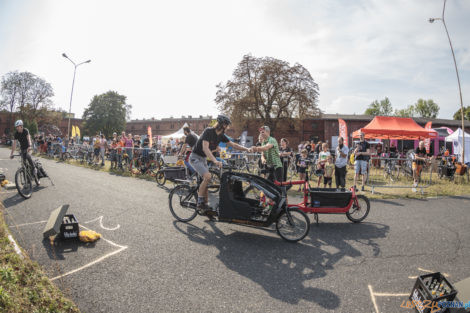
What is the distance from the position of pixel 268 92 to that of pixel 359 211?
34.2 m

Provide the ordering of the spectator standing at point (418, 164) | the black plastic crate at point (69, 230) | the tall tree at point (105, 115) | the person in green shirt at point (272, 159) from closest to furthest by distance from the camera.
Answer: the black plastic crate at point (69, 230) → the person in green shirt at point (272, 159) → the spectator standing at point (418, 164) → the tall tree at point (105, 115)

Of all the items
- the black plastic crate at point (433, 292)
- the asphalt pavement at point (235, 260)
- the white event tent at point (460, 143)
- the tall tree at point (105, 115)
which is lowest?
the asphalt pavement at point (235, 260)

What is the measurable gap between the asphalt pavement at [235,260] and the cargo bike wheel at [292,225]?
0.52 feet

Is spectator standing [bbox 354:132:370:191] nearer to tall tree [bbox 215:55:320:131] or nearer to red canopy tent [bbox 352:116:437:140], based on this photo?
red canopy tent [bbox 352:116:437:140]

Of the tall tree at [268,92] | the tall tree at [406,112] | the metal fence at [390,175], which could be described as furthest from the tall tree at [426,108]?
the metal fence at [390,175]

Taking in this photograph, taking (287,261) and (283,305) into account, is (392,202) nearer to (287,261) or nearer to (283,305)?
(287,261)

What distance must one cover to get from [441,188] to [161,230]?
1168 centimetres

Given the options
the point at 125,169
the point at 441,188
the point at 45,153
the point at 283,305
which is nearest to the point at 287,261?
the point at 283,305

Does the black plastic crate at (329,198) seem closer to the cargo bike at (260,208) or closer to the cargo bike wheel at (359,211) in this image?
the cargo bike wheel at (359,211)

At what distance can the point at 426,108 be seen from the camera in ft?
261

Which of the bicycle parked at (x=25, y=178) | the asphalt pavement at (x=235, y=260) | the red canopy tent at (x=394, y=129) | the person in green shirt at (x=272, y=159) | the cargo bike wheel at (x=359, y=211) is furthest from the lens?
the red canopy tent at (x=394, y=129)

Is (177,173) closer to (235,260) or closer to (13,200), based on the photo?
(13,200)

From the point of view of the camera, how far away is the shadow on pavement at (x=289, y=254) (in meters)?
3.24

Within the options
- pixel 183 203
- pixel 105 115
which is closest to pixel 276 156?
pixel 183 203
